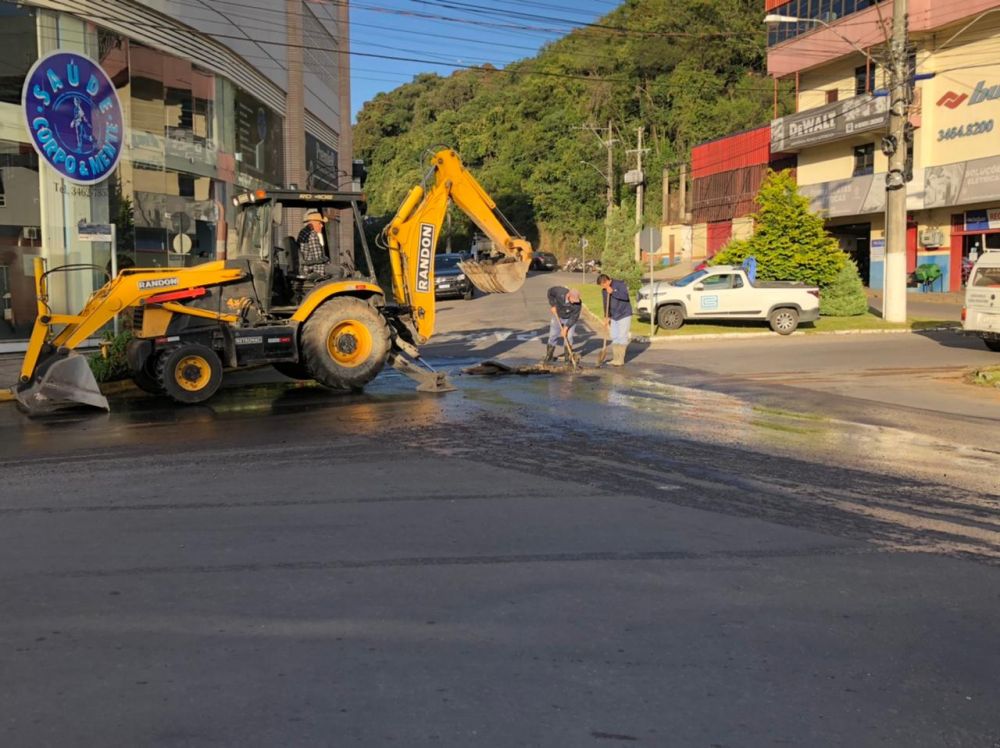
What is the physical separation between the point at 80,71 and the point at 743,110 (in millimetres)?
57471

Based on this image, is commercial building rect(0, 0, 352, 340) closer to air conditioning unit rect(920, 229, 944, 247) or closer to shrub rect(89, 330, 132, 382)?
shrub rect(89, 330, 132, 382)

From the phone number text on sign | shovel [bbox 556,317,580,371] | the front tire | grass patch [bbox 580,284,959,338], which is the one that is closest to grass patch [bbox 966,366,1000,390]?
shovel [bbox 556,317,580,371]

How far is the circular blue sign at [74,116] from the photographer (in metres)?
18.0

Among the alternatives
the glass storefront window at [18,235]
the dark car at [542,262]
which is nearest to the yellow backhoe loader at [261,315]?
the glass storefront window at [18,235]

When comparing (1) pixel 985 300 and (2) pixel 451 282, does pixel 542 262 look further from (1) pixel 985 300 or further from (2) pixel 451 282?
(1) pixel 985 300

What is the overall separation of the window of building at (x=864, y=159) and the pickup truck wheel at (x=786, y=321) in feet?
71.8

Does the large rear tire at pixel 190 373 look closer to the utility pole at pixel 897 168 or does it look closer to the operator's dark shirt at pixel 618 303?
the operator's dark shirt at pixel 618 303

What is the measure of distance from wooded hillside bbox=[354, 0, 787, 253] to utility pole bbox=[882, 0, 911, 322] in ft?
130

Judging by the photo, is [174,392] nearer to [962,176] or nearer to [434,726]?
[434,726]

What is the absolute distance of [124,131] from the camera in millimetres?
19953

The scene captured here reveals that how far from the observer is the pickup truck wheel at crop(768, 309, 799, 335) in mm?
24062

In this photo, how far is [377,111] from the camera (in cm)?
10950

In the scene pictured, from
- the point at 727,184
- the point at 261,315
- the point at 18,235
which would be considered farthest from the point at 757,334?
the point at 727,184

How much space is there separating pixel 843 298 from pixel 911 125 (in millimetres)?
7228
